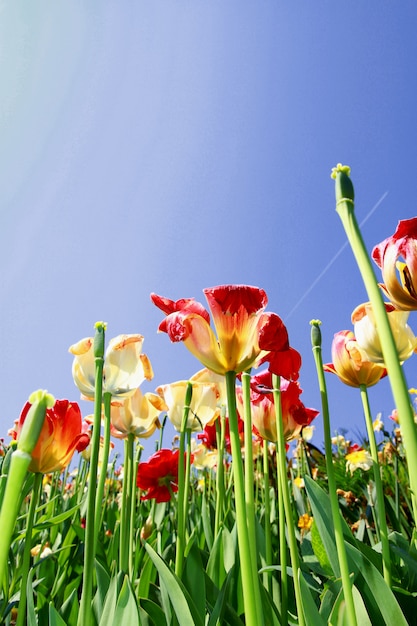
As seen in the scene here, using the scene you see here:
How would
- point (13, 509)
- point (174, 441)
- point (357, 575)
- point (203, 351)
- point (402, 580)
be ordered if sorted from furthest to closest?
point (174, 441)
point (402, 580)
point (357, 575)
point (203, 351)
point (13, 509)

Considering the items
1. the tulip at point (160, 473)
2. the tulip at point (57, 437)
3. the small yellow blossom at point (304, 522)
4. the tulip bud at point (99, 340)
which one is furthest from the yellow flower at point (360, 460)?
the tulip bud at point (99, 340)

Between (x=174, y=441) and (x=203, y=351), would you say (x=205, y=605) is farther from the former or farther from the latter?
(x=174, y=441)

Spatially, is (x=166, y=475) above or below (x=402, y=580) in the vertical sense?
above

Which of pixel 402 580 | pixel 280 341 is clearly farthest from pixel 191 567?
pixel 280 341

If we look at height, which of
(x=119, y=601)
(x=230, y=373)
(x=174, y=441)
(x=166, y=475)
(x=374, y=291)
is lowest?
(x=119, y=601)

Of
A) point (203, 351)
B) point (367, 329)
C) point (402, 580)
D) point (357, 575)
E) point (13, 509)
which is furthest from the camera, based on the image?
point (402, 580)

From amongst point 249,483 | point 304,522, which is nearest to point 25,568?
point 249,483

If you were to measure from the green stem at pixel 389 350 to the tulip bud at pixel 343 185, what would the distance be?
0.05m

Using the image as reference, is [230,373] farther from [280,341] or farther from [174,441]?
[174,441]

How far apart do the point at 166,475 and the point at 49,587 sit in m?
0.82

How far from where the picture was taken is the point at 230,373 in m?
1.09

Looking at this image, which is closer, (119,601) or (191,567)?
(119,601)

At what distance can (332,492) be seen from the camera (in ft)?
3.50

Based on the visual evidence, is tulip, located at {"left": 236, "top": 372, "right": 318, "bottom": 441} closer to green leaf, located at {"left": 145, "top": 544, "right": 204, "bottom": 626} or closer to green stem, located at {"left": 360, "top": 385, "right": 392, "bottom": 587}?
green stem, located at {"left": 360, "top": 385, "right": 392, "bottom": 587}
